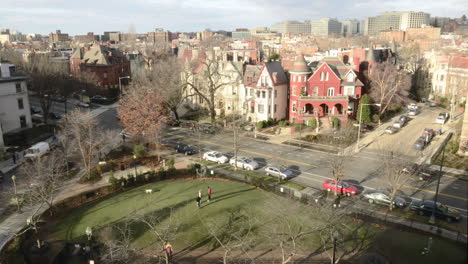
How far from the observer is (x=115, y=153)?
160 ft

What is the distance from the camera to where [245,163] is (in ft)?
142

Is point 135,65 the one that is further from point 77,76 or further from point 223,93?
point 223,93

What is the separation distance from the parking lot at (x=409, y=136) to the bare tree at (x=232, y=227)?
70.6 feet

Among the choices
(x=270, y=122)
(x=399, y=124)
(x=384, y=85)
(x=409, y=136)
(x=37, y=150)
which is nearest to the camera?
(x=37, y=150)

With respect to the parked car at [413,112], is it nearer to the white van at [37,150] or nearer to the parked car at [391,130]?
the parked car at [391,130]

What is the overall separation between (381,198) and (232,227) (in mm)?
15026

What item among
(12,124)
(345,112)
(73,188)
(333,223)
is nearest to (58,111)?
(12,124)

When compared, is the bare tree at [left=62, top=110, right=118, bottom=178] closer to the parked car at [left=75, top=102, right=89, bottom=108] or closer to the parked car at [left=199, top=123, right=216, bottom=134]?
the parked car at [left=199, top=123, right=216, bottom=134]

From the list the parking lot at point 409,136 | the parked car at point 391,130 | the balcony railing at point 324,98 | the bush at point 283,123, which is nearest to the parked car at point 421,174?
the parking lot at point 409,136

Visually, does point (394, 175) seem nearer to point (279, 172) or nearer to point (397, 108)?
point (279, 172)

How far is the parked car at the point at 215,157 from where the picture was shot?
45.6 meters

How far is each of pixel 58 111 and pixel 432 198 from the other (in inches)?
2989

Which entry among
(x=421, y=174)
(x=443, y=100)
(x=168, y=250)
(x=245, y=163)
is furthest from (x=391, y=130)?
(x=168, y=250)

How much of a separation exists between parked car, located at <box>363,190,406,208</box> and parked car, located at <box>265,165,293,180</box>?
8908 mm
